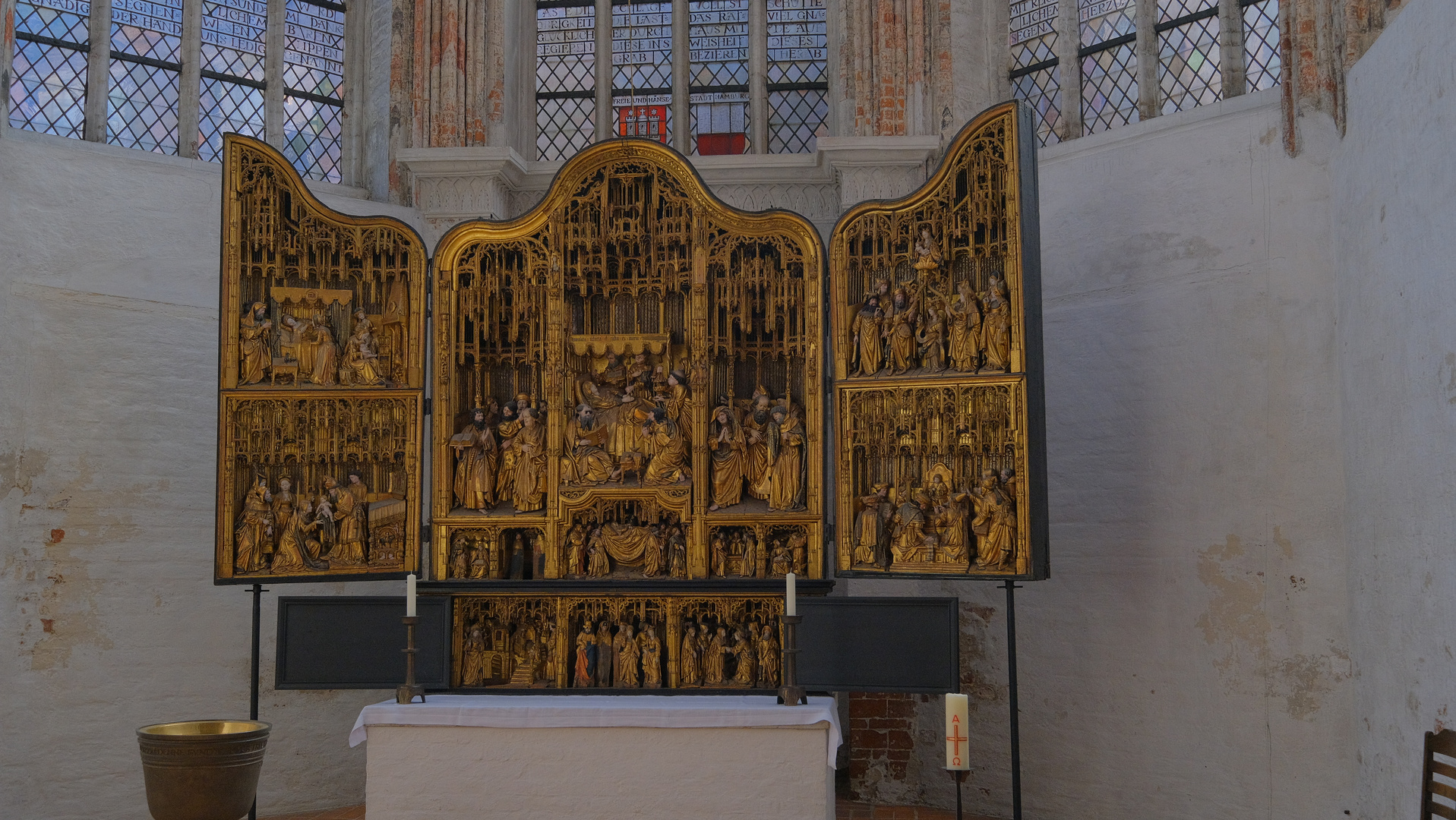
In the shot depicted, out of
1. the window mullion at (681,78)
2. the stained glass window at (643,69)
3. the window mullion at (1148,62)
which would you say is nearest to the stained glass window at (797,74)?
the window mullion at (681,78)

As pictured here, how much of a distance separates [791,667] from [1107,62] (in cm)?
665

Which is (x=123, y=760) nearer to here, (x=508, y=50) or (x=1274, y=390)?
(x=508, y=50)

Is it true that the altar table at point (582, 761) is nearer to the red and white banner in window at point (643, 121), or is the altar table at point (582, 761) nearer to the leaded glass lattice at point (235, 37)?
the red and white banner in window at point (643, 121)

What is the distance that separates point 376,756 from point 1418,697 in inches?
271

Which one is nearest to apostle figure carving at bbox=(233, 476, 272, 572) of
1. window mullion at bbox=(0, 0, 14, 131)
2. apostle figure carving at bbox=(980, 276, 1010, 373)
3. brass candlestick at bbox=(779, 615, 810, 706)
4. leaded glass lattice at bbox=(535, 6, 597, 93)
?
brass candlestick at bbox=(779, 615, 810, 706)

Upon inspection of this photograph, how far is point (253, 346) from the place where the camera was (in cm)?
1036

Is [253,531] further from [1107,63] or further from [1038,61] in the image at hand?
[1107,63]

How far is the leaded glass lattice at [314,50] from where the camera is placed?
13.8 m

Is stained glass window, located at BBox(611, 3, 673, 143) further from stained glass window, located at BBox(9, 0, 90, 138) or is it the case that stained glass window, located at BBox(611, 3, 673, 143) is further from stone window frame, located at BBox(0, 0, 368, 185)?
stained glass window, located at BBox(9, 0, 90, 138)

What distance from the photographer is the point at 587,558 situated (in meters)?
10.6

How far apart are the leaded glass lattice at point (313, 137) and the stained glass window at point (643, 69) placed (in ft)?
9.33

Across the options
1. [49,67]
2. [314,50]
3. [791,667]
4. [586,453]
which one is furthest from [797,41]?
[791,667]

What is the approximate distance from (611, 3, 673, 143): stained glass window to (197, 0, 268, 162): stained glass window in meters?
3.52

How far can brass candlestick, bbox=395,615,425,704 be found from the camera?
985 centimetres
